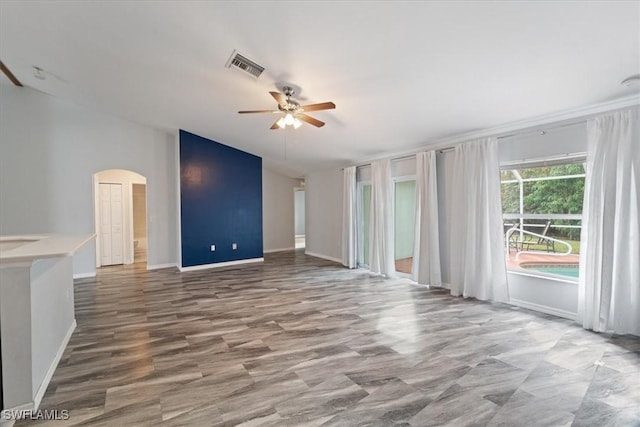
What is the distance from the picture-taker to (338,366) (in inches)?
107

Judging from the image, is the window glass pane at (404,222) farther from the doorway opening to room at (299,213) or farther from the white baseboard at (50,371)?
the doorway opening to room at (299,213)

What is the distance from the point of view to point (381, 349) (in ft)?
9.95

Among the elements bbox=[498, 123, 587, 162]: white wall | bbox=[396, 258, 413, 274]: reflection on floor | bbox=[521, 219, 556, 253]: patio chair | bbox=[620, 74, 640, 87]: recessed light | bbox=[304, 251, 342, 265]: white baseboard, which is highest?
bbox=[620, 74, 640, 87]: recessed light

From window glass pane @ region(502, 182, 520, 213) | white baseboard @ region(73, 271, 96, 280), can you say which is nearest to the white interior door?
white baseboard @ region(73, 271, 96, 280)

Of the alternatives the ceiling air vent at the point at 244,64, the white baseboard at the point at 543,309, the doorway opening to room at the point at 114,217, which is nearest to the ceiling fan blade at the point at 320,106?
the ceiling air vent at the point at 244,64

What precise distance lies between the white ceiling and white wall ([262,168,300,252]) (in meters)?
4.47

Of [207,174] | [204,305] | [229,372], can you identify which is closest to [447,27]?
[229,372]

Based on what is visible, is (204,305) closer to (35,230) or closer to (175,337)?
(175,337)

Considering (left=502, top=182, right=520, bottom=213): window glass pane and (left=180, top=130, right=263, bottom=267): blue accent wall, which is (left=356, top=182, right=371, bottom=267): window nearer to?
(left=180, top=130, right=263, bottom=267): blue accent wall

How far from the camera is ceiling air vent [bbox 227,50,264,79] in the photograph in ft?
11.4

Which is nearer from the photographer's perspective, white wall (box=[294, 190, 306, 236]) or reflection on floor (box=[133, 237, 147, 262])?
reflection on floor (box=[133, 237, 147, 262])

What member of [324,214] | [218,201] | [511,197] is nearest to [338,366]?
[511,197]

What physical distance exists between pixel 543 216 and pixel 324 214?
5.25 meters

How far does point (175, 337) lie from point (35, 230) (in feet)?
16.0
